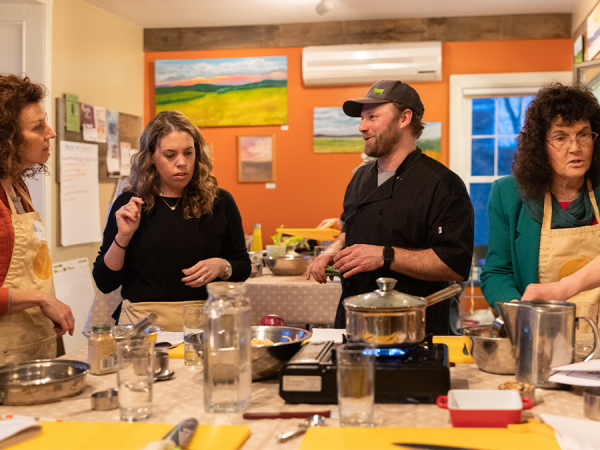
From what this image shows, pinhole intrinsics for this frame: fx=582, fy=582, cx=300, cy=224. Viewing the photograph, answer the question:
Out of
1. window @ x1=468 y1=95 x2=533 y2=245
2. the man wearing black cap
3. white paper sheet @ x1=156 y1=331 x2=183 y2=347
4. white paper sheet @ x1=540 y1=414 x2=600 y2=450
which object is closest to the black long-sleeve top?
white paper sheet @ x1=156 y1=331 x2=183 y2=347

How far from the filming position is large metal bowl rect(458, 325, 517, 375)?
4.55ft

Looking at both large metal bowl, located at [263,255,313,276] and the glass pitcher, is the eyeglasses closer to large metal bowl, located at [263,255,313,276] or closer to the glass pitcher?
the glass pitcher

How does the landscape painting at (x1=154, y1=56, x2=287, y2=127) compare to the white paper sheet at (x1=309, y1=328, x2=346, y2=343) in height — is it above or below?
above

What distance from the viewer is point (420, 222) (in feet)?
6.85

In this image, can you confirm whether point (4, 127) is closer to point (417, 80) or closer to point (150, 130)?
point (150, 130)

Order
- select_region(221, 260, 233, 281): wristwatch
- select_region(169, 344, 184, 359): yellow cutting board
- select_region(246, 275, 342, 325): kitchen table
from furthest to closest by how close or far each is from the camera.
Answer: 1. select_region(246, 275, 342, 325): kitchen table
2. select_region(221, 260, 233, 281): wristwatch
3. select_region(169, 344, 184, 359): yellow cutting board

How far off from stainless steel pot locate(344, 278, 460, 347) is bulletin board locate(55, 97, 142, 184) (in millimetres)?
4250

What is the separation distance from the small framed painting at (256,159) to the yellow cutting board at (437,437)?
533 cm

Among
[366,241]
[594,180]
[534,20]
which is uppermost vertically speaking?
[534,20]

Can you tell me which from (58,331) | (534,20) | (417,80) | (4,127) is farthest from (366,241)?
(534,20)

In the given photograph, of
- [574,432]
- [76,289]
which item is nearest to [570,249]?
[574,432]

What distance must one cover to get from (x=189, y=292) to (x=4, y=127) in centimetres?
85

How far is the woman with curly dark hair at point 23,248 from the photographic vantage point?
170 centimetres

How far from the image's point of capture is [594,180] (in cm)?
192
